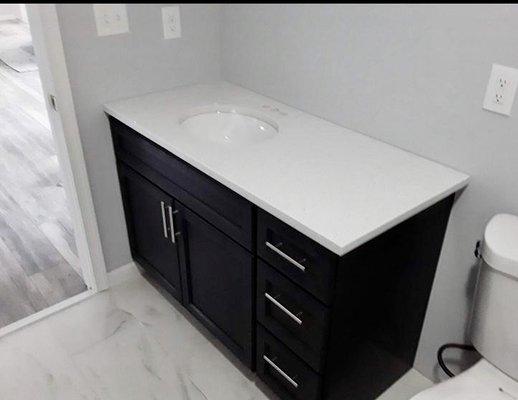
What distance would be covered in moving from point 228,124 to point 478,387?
123 cm

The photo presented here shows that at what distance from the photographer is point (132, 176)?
190 cm

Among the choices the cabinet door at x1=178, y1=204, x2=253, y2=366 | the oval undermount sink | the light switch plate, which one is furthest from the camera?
the oval undermount sink

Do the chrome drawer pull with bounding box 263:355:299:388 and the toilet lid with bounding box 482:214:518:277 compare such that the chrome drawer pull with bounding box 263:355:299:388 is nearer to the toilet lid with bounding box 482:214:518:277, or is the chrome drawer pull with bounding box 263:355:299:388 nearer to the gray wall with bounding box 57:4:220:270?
the toilet lid with bounding box 482:214:518:277

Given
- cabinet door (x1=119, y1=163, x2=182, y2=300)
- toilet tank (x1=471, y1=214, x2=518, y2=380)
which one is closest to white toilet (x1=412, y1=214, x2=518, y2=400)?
toilet tank (x1=471, y1=214, x2=518, y2=380)

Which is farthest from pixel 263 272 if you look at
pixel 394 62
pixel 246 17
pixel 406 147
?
pixel 246 17

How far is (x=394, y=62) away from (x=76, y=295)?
1.62 metres

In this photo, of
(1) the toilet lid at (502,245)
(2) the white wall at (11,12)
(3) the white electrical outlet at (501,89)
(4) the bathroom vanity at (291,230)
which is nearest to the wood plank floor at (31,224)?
(4) the bathroom vanity at (291,230)

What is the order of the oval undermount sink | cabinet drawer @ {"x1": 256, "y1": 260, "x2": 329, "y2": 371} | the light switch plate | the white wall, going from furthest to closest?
the white wall, the oval undermount sink, the light switch plate, cabinet drawer @ {"x1": 256, "y1": 260, "x2": 329, "y2": 371}

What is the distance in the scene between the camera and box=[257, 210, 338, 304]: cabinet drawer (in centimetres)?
115

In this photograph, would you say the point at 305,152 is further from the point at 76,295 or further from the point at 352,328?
the point at 76,295

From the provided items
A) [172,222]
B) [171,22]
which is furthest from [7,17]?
[172,222]

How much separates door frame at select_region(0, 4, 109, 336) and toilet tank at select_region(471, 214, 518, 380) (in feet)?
4.67

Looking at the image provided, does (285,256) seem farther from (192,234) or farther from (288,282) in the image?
(192,234)

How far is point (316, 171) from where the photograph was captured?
1.39 meters
